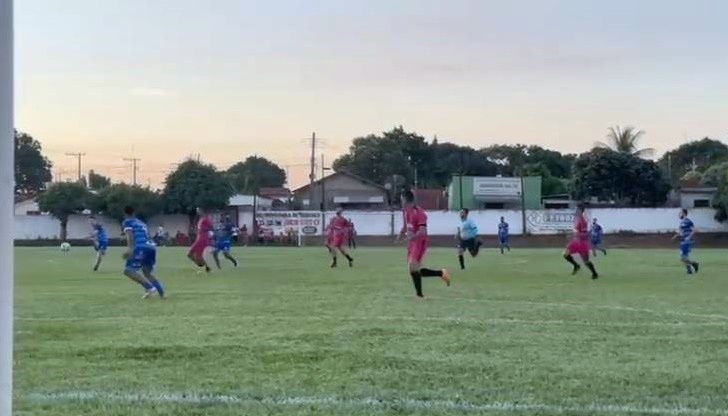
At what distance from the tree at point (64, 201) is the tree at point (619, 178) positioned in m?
41.8

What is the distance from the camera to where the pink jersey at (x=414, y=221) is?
62.9 feet

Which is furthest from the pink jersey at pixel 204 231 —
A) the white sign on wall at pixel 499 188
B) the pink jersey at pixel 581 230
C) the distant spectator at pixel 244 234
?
the white sign on wall at pixel 499 188

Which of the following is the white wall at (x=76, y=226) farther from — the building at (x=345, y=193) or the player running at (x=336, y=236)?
the player running at (x=336, y=236)

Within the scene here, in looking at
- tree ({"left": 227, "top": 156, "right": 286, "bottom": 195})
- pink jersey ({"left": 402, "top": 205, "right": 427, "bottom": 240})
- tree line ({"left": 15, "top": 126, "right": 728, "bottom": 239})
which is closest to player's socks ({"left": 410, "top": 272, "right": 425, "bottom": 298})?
pink jersey ({"left": 402, "top": 205, "right": 427, "bottom": 240})

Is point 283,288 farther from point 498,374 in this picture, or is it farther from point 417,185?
point 417,185

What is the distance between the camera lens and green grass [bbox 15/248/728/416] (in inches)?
313

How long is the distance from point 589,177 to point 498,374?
79982 millimetres

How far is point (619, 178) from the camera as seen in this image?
8800 cm

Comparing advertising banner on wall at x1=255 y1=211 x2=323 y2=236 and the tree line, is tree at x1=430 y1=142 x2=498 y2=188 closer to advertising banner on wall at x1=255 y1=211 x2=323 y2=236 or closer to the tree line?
the tree line

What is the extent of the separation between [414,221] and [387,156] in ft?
332

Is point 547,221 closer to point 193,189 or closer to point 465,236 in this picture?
point 193,189

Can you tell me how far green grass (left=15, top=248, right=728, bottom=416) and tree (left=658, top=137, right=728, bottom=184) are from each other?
109 meters

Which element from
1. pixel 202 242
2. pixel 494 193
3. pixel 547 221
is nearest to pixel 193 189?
pixel 494 193

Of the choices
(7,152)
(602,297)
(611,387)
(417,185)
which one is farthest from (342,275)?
(417,185)
